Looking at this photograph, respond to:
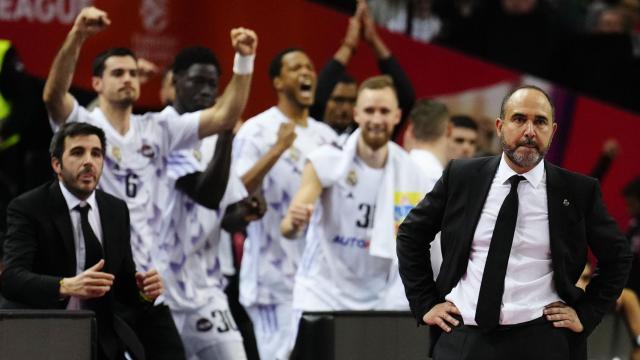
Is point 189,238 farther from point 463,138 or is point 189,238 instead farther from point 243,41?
point 463,138

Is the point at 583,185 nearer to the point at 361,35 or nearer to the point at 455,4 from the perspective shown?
the point at 361,35

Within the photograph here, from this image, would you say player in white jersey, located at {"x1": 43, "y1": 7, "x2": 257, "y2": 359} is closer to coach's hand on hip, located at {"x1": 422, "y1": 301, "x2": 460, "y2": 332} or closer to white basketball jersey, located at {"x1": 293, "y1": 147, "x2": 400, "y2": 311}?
white basketball jersey, located at {"x1": 293, "y1": 147, "x2": 400, "y2": 311}

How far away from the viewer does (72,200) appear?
6.99m

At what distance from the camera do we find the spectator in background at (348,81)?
31.4ft

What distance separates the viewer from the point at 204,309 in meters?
8.42

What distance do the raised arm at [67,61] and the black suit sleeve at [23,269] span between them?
879 millimetres

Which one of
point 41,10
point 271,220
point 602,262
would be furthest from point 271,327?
point 602,262

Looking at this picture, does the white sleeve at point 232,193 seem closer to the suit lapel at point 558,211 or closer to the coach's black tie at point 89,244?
the coach's black tie at point 89,244

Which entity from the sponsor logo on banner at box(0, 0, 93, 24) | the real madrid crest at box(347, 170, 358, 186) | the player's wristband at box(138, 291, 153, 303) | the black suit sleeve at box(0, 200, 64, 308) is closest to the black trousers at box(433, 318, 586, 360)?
the player's wristband at box(138, 291, 153, 303)

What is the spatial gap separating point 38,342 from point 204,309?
209cm

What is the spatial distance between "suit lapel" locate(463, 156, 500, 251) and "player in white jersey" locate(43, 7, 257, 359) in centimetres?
253

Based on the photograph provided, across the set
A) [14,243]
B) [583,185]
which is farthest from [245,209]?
[583,185]

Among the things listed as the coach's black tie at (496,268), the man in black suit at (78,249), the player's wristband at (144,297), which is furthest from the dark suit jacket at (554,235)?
the player's wristband at (144,297)

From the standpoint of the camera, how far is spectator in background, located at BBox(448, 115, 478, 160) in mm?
10062
